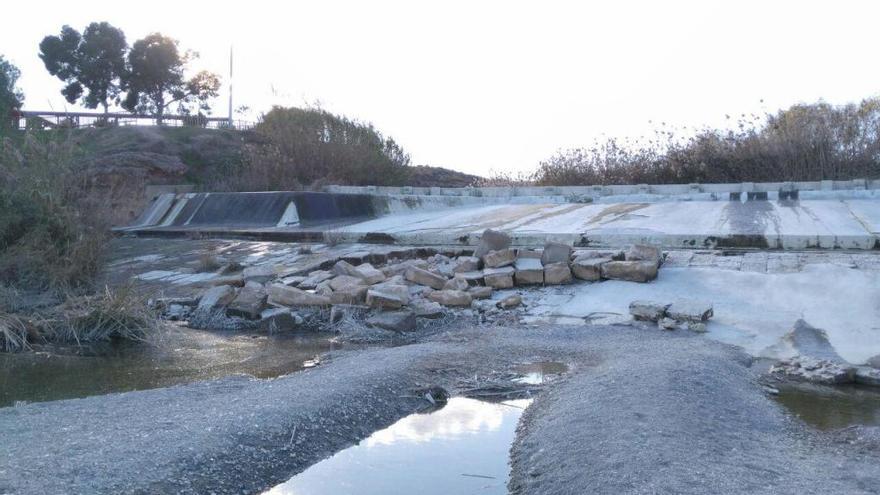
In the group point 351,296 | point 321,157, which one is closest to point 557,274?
A: point 351,296

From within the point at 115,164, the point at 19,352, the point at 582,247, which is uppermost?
the point at 115,164

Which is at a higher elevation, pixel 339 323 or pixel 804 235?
pixel 804 235

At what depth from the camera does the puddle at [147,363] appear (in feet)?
20.9

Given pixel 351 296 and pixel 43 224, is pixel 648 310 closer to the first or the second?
pixel 351 296

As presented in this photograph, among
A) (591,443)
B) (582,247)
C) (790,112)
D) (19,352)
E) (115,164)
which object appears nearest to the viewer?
(591,443)

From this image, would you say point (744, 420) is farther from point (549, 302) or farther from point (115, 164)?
point (115, 164)

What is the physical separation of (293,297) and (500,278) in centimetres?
243

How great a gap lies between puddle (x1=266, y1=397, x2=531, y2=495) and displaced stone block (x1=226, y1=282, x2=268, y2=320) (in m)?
4.18

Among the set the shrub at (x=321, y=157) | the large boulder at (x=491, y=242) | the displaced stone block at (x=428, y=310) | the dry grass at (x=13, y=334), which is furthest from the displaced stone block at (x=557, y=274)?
the shrub at (x=321, y=157)

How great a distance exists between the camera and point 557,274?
929 centimetres

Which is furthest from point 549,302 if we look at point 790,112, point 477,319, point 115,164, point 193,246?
point 115,164

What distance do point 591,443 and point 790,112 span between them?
13.7 m

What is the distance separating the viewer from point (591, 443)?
4.27 m

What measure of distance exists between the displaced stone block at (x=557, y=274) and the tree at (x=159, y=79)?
3461 centimetres
